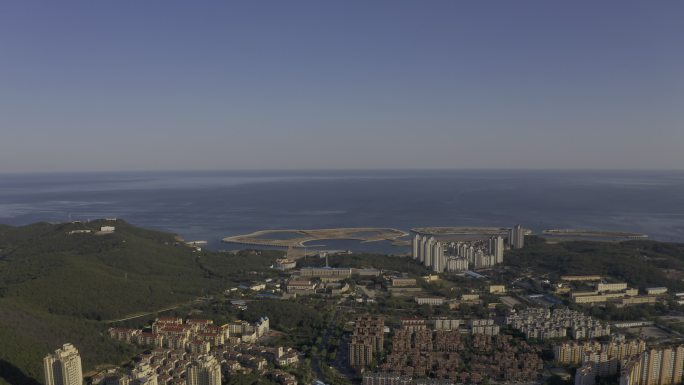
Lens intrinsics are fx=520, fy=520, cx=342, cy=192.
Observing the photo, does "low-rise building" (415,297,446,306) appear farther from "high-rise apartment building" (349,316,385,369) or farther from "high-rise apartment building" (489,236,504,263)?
"high-rise apartment building" (489,236,504,263)

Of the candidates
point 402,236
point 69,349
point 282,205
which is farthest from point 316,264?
point 282,205

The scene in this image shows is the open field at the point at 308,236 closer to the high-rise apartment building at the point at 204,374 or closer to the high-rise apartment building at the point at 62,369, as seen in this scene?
the high-rise apartment building at the point at 204,374

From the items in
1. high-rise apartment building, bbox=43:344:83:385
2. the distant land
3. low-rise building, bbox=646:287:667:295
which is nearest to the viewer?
high-rise apartment building, bbox=43:344:83:385

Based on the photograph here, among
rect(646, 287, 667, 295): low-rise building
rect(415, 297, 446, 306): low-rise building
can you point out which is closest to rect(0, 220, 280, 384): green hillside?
rect(415, 297, 446, 306): low-rise building

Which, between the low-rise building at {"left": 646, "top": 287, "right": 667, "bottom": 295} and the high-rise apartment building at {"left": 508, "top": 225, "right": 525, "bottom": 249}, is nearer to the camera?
the low-rise building at {"left": 646, "top": 287, "right": 667, "bottom": 295}

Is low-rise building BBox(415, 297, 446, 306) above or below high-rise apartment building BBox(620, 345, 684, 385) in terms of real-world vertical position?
below

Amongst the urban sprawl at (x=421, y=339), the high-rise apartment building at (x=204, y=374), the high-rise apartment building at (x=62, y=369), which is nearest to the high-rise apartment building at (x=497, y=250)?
the urban sprawl at (x=421, y=339)

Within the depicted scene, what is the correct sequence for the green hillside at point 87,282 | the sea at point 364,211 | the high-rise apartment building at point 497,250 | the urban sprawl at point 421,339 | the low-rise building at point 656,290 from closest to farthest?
1. the urban sprawl at point 421,339
2. the green hillside at point 87,282
3. the low-rise building at point 656,290
4. the high-rise apartment building at point 497,250
5. the sea at point 364,211

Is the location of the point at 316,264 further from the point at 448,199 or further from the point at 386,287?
the point at 448,199
